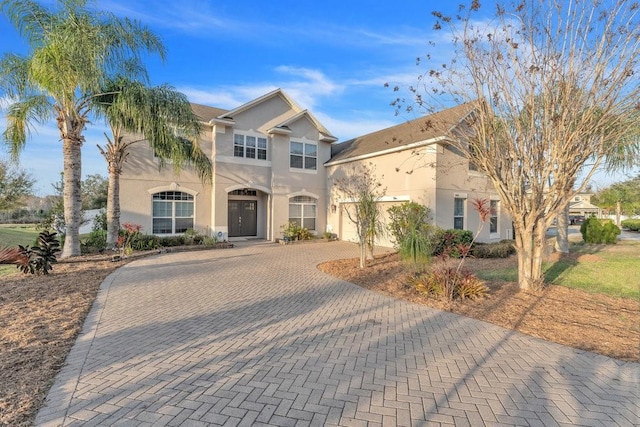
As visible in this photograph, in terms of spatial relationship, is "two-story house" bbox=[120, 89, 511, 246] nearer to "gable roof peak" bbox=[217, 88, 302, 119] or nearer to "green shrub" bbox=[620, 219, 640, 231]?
"gable roof peak" bbox=[217, 88, 302, 119]

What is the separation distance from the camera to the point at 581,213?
5925 cm

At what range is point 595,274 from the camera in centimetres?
980

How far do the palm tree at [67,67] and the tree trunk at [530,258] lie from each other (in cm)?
1296

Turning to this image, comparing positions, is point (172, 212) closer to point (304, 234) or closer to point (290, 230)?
point (290, 230)

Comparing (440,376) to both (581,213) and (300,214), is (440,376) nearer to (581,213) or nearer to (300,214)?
(300,214)

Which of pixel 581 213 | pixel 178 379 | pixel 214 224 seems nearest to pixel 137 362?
pixel 178 379

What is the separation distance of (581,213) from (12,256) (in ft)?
249

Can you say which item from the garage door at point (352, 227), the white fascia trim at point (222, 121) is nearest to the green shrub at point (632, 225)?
the garage door at point (352, 227)

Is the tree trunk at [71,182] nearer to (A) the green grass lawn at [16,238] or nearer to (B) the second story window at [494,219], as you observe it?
(A) the green grass lawn at [16,238]

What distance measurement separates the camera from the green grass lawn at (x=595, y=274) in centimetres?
828

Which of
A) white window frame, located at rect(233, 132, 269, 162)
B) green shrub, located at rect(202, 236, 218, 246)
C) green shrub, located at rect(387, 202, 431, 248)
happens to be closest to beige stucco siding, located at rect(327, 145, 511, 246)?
green shrub, located at rect(387, 202, 431, 248)

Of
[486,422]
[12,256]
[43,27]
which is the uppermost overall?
[43,27]

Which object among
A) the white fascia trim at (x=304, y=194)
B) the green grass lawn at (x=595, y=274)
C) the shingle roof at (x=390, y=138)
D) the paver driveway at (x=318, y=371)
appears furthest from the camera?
the white fascia trim at (x=304, y=194)

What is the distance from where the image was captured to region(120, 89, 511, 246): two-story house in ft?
51.3
